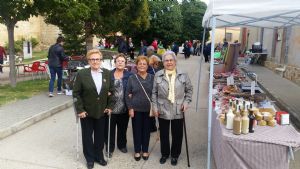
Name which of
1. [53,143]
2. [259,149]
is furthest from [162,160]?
[53,143]

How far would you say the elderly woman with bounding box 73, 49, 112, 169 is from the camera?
15.0 feet

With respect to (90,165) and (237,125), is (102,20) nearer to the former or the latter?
(90,165)

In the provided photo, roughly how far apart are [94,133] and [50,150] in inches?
47.0

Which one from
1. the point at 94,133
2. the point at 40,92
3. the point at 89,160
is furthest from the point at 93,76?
the point at 40,92

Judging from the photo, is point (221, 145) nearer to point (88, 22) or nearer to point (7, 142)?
point (7, 142)

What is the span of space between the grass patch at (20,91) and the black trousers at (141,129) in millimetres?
4862

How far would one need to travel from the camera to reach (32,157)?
5.29 metres

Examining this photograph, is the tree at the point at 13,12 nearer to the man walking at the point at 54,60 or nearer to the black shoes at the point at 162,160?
the man walking at the point at 54,60

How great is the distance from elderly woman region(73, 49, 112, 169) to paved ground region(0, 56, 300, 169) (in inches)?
16.7

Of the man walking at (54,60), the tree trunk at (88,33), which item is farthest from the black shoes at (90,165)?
the tree trunk at (88,33)

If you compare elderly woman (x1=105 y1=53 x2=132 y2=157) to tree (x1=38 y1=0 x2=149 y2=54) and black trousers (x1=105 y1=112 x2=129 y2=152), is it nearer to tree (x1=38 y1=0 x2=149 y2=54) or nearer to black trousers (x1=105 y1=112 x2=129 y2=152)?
black trousers (x1=105 y1=112 x2=129 y2=152)

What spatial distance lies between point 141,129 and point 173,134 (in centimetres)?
56

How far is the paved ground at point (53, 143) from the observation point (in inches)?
199

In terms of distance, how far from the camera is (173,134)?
4855 millimetres
